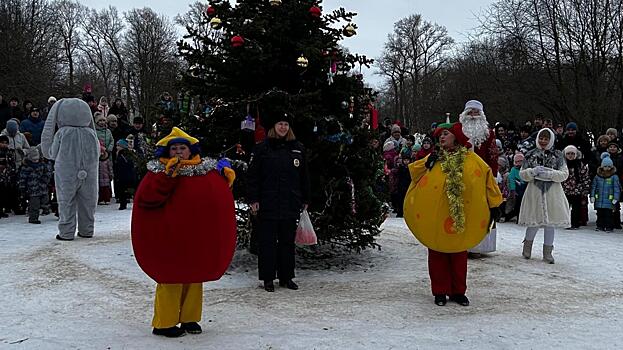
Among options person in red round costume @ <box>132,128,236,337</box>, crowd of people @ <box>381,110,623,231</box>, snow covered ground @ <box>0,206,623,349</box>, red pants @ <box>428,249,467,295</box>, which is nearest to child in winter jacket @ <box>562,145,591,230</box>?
crowd of people @ <box>381,110,623,231</box>

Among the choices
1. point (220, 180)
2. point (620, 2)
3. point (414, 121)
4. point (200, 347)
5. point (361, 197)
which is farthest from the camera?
point (414, 121)

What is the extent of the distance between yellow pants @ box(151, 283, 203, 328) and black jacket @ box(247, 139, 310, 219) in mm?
1734

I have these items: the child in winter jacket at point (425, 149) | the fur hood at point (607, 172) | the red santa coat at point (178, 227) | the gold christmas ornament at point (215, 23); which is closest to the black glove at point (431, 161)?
the red santa coat at point (178, 227)

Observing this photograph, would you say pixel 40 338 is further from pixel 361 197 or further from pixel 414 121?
pixel 414 121

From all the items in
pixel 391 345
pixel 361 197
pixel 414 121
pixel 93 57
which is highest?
pixel 93 57

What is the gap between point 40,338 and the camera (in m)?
5.01

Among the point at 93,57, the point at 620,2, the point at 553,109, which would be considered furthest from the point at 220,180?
the point at 93,57

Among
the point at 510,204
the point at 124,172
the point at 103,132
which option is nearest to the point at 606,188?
the point at 510,204

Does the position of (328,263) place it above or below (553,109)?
A: below

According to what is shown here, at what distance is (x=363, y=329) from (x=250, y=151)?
3.20 meters

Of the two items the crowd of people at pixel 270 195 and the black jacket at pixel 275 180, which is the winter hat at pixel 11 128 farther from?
the black jacket at pixel 275 180

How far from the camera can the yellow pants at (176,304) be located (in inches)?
196

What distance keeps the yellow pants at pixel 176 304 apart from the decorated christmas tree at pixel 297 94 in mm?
2698

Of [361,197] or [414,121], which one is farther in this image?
[414,121]
